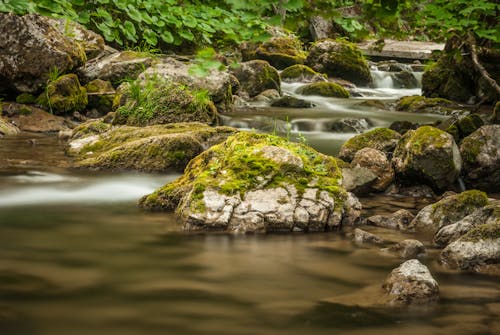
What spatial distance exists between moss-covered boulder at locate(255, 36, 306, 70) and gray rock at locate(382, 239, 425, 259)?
1904 cm

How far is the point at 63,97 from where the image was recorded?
44.7ft

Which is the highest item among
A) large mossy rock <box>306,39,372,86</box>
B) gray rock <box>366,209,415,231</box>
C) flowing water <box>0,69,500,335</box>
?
large mossy rock <box>306,39,372,86</box>

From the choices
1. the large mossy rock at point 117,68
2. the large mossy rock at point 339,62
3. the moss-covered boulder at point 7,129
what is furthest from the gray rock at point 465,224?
the large mossy rock at point 339,62

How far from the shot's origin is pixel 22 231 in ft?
19.2

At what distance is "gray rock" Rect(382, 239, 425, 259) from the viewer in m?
5.36

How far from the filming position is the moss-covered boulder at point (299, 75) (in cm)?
2211

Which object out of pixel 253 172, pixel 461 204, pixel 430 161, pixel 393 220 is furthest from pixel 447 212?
pixel 253 172

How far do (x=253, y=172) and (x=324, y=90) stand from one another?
14221mm

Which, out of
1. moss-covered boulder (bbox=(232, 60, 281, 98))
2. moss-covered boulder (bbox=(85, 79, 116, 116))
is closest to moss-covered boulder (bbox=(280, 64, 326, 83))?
moss-covered boulder (bbox=(232, 60, 281, 98))

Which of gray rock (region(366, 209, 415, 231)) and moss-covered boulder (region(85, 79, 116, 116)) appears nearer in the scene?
gray rock (region(366, 209, 415, 231))

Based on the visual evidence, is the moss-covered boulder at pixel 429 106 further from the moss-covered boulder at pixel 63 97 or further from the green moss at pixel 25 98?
the green moss at pixel 25 98

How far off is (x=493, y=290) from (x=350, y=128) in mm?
9590

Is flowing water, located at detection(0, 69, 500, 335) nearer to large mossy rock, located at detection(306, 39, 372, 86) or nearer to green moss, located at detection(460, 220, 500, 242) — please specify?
green moss, located at detection(460, 220, 500, 242)

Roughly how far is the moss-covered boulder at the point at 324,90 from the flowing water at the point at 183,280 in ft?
42.2
